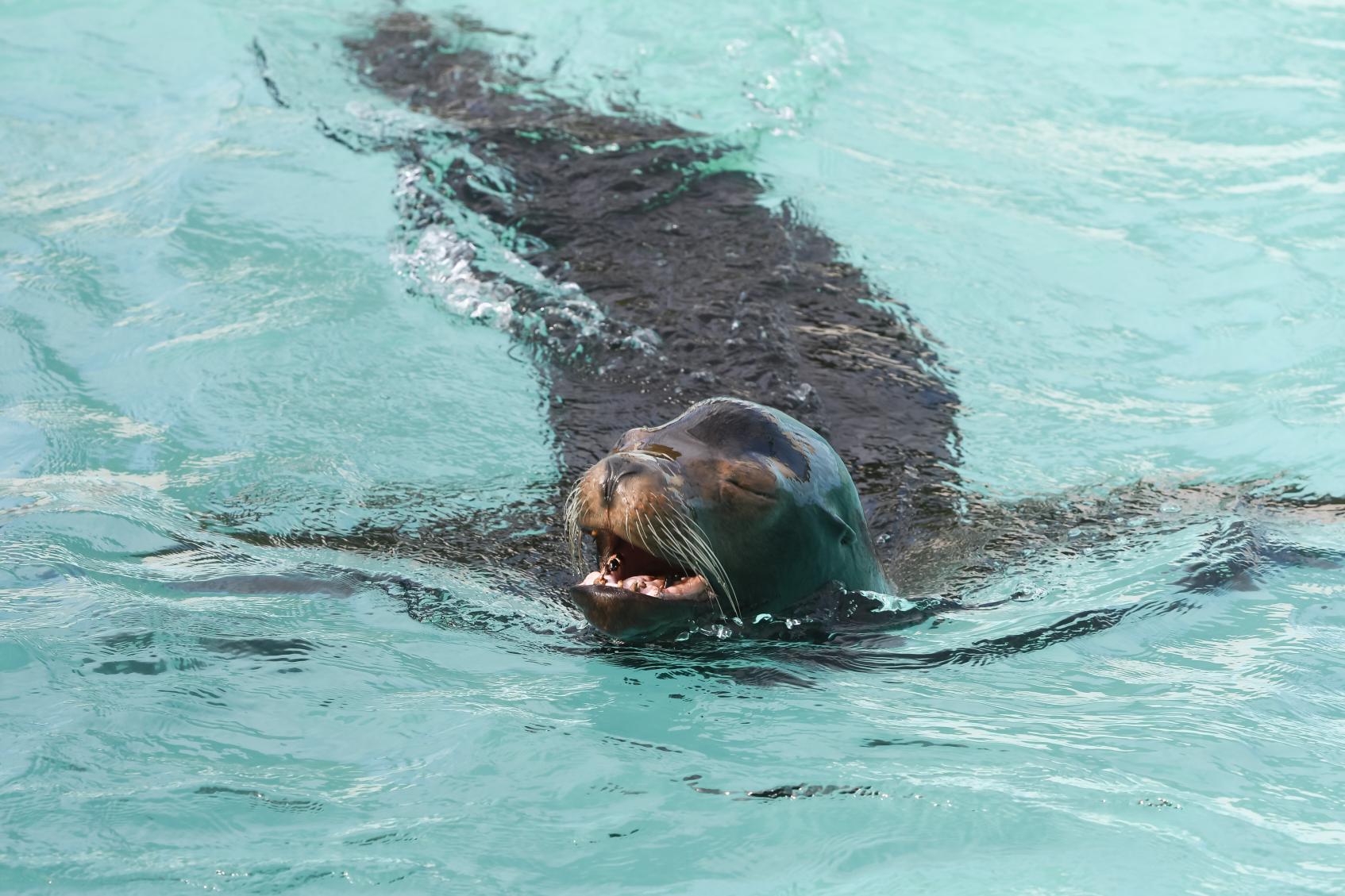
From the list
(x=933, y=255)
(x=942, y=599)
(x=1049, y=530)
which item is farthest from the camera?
(x=933, y=255)

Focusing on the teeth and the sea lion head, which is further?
the teeth

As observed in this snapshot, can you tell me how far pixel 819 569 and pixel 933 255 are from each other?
437 centimetres

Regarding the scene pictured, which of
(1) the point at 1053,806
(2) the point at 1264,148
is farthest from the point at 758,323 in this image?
(2) the point at 1264,148

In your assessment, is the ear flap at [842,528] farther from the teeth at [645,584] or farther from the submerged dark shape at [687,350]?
the teeth at [645,584]

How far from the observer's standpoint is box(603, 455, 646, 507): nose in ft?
13.1

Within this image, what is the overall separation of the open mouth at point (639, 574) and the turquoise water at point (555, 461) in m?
0.23

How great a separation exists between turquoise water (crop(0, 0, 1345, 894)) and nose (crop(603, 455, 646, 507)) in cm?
52

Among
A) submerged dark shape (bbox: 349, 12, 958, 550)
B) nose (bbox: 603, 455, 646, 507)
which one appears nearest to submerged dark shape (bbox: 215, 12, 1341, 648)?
submerged dark shape (bbox: 349, 12, 958, 550)

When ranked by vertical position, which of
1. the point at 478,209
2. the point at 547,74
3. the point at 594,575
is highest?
the point at 547,74

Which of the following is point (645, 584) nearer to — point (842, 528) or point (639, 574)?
point (639, 574)

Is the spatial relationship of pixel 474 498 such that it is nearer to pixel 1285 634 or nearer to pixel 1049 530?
pixel 1049 530

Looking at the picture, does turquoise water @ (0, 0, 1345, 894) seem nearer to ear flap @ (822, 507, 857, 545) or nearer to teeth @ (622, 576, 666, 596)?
teeth @ (622, 576, 666, 596)

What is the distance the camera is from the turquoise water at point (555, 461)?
304 centimetres

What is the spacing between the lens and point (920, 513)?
545 cm
